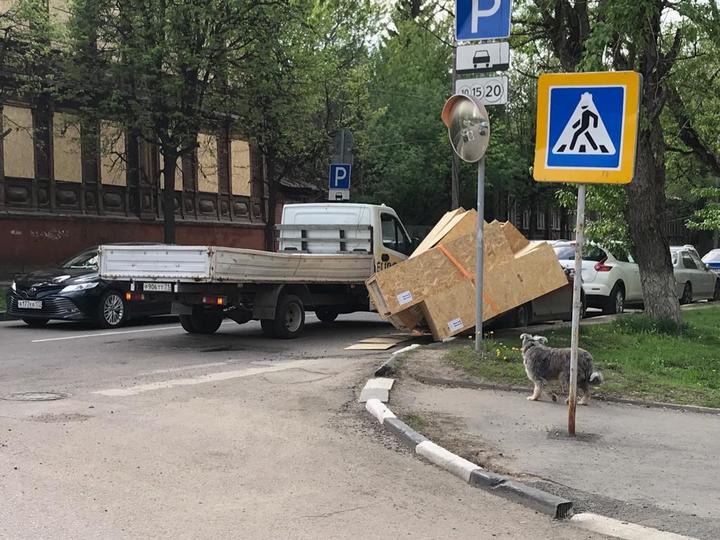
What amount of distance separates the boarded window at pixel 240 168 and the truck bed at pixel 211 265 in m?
18.5

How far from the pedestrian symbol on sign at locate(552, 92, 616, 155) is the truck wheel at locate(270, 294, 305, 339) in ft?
22.6

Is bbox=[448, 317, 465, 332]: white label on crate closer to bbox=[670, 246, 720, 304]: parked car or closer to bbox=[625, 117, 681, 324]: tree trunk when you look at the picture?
bbox=[625, 117, 681, 324]: tree trunk

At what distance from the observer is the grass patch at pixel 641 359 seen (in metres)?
7.90

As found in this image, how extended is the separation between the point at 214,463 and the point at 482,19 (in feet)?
21.8

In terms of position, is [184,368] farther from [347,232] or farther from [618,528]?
[618,528]

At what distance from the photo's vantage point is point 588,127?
6035 millimetres

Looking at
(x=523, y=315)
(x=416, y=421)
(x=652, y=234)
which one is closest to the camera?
(x=416, y=421)

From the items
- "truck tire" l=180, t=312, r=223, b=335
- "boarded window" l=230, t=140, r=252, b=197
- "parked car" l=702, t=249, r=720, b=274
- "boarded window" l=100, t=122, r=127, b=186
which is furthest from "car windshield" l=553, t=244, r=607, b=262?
"boarded window" l=230, t=140, r=252, b=197

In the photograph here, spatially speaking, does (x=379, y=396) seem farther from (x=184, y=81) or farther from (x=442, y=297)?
(x=184, y=81)

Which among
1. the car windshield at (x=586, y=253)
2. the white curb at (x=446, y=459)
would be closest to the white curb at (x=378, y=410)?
the white curb at (x=446, y=459)

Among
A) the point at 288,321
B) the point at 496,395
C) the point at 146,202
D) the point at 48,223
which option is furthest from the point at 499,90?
the point at 146,202

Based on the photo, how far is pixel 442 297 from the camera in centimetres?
1106

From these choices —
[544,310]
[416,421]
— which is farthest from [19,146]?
[416,421]

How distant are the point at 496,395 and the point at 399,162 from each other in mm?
23713
